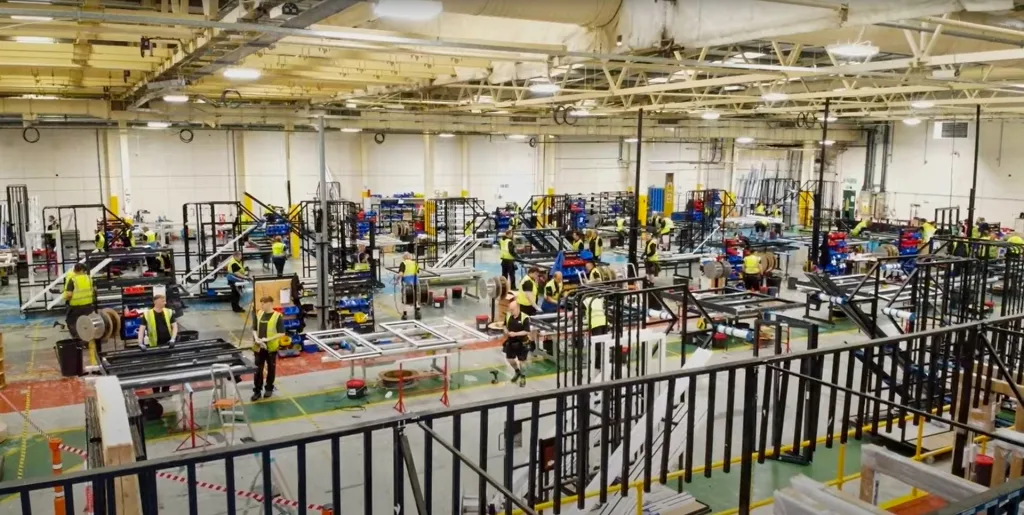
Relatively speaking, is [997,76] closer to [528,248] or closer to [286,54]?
[286,54]

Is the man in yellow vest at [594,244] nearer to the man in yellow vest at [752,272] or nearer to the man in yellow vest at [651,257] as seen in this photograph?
the man in yellow vest at [651,257]

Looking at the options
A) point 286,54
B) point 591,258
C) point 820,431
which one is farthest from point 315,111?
point 820,431

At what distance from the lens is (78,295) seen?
15.7 meters

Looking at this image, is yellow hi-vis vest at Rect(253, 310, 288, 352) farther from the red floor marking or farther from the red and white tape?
the red and white tape

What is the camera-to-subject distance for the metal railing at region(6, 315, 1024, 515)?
14.1 ft

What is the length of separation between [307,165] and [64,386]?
2305 centimetres

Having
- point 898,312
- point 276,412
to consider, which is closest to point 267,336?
point 276,412

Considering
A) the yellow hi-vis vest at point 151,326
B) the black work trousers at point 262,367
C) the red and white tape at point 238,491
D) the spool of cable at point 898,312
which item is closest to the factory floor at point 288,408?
the red and white tape at point 238,491

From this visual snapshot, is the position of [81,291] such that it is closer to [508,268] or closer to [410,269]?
[410,269]

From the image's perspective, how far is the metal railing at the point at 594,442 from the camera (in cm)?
430

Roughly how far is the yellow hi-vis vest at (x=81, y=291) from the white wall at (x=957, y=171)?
118 feet

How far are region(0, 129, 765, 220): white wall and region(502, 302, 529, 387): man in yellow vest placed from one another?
19.1m

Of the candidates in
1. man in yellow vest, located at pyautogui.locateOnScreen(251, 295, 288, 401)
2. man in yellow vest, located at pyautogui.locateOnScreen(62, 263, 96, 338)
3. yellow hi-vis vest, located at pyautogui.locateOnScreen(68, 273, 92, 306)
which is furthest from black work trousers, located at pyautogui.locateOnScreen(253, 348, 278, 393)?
yellow hi-vis vest, located at pyautogui.locateOnScreen(68, 273, 92, 306)

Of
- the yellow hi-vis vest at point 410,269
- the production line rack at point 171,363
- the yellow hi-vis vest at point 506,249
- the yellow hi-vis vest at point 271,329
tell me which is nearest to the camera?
the production line rack at point 171,363
